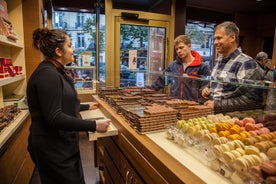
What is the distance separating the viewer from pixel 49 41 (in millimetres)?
1382

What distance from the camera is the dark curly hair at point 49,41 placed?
1385 millimetres

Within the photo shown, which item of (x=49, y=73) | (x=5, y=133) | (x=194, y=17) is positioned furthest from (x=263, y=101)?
(x=194, y=17)

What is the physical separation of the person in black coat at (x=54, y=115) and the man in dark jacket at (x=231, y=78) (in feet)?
2.81

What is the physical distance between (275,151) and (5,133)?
1.84m

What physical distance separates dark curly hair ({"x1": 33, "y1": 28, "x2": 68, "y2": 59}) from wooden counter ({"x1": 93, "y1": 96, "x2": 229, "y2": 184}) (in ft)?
2.04

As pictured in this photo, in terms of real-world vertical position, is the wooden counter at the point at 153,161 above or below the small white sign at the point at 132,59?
below

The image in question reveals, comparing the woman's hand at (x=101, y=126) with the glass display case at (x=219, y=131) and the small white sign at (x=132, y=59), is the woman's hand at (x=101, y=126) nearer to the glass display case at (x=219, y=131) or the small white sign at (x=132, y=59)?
the glass display case at (x=219, y=131)

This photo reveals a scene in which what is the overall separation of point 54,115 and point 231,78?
122 centimetres

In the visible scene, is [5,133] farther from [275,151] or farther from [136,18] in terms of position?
→ [136,18]

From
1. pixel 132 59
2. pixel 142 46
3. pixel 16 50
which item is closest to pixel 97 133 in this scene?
pixel 16 50

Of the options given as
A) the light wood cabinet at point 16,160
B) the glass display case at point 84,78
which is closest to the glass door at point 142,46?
the glass display case at point 84,78

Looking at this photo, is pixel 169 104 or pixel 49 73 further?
pixel 169 104

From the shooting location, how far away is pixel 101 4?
15.7 ft

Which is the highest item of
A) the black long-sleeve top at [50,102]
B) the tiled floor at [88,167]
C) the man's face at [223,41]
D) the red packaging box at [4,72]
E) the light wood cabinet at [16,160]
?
the man's face at [223,41]
